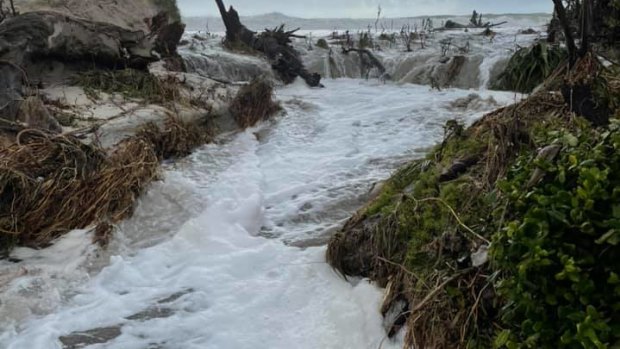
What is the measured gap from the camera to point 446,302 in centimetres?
260

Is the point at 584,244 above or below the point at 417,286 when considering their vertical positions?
above

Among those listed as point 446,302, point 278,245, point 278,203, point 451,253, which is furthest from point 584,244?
point 278,203

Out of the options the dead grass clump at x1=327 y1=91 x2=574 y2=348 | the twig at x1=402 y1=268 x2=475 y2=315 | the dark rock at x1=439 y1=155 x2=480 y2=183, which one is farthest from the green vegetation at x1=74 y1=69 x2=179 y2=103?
the twig at x1=402 y1=268 x2=475 y2=315

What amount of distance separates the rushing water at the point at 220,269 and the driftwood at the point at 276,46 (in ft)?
21.9

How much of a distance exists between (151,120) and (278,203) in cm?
229

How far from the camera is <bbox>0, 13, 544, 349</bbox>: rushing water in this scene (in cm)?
332

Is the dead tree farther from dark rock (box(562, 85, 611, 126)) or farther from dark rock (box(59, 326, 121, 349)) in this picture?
dark rock (box(59, 326, 121, 349))

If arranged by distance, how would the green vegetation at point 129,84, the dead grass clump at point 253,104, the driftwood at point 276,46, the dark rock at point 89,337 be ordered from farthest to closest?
1. the driftwood at point 276,46
2. the dead grass clump at point 253,104
3. the green vegetation at point 129,84
4. the dark rock at point 89,337

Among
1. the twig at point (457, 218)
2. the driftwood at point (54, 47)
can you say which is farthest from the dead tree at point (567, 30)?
the driftwood at point (54, 47)

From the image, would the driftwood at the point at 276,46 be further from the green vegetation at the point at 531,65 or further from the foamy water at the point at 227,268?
the foamy water at the point at 227,268

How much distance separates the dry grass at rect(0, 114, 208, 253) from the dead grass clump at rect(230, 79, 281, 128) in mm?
3199

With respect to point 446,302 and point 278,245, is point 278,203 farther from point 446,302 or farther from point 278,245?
point 446,302

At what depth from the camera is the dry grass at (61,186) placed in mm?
4543

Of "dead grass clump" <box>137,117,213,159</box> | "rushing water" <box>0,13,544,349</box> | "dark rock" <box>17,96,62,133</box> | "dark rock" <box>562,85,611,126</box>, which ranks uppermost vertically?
"dark rock" <box>562,85,611,126</box>
